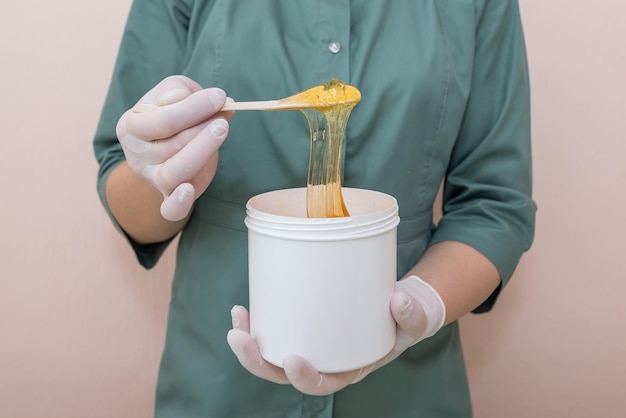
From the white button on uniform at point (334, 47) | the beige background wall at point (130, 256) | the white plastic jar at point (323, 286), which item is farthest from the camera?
the beige background wall at point (130, 256)

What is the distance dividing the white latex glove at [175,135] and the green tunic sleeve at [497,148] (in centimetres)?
38

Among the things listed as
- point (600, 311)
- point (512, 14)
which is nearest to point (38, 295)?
point (512, 14)

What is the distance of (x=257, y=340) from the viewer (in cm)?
58

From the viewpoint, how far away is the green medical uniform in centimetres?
73

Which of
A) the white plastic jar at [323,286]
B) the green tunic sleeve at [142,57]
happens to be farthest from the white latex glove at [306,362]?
the green tunic sleeve at [142,57]

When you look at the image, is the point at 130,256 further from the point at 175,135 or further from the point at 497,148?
the point at 497,148

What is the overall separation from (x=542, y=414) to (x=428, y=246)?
57 cm

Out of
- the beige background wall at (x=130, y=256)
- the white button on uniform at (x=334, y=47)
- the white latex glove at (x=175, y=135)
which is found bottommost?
the beige background wall at (x=130, y=256)

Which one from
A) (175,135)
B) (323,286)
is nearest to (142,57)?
(175,135)

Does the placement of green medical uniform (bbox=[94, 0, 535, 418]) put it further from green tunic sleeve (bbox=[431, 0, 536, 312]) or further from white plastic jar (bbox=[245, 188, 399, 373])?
white plastic jar (bbox=[245, 188, 399, 373])

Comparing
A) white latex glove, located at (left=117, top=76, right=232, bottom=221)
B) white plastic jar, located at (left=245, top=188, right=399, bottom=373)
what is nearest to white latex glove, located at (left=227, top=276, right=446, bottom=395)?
white plastic jar, located at (left=245, top=188, right=399, bottom=373)

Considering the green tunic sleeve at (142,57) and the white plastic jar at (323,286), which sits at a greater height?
the green tunic sleeve at (142,57)

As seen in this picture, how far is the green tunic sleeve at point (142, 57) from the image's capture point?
0.78 metres

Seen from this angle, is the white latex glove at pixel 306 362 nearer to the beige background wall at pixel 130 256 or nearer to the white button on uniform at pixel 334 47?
the white button on uniform at pixel 334 47
